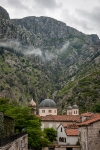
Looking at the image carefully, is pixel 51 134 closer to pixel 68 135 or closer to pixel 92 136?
pixel 68 135

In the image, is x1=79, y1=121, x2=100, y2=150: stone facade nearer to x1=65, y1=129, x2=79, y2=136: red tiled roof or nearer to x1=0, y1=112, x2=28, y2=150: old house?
x1=65, y1=129, x2=79, y2=136: red tiled roof

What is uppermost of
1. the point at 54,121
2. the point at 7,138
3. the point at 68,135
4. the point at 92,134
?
the point at 54,121

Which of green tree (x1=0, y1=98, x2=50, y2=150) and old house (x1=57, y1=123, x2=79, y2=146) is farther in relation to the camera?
old house (x1=57, y1=123, x2=79, y2=146)

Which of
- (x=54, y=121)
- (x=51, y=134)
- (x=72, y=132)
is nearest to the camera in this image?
(x=72, y=132)

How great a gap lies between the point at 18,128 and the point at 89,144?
17.9 metres

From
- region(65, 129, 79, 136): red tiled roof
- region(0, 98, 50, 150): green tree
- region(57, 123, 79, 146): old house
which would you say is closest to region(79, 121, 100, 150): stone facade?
region(0, 98, 50, 150): green tree

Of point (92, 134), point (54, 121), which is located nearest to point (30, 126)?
point (92, 134)

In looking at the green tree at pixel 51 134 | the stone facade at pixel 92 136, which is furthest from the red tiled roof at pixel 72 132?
the stone facade at pixel 92 136

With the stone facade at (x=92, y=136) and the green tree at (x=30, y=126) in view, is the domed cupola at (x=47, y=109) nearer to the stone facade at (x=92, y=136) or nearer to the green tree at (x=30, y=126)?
the green tree at (x=30, y=126)

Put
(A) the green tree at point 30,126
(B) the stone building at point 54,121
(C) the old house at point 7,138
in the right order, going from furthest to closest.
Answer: (B) the stone building at point 54,121
(A) the green tree at point 30,126
(C) the old house at point 7,138

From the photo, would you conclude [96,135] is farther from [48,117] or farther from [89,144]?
[48,117]

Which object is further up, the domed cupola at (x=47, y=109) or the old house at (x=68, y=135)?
the domed cupola at (x=47, y=109)

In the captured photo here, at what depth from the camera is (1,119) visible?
4072cm

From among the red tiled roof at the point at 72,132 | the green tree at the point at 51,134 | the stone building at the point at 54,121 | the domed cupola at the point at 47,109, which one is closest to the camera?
the red tiled roof at the point at 72,132
